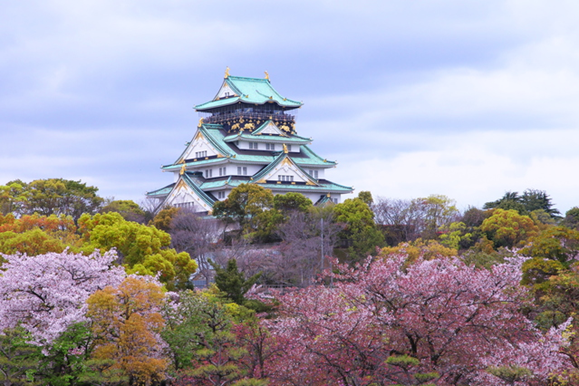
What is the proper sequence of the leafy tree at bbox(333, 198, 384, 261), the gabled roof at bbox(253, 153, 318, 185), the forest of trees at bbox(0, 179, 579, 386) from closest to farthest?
the forest of trees at bbox(0, 179, 579, 386) < the leafy tree at bbox(333, 198, 384, 261) < the gabled roof at bbox(253, 153, 318, 185)

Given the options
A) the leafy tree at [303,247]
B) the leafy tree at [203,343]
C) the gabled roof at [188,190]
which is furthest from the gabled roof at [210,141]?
the leafy tree at [203,343]

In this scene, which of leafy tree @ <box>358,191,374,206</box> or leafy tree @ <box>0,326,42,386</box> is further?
leafy tree @ <box>358,191,374,206</box>

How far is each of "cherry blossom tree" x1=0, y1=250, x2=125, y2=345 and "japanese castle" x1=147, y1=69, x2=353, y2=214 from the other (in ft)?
137

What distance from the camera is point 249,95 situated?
7781cm

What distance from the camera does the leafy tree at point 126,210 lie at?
59.9 metres

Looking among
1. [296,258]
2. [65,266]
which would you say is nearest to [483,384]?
[65,266]

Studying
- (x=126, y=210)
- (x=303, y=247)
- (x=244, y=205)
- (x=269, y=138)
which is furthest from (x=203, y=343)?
(x=269, y=138)

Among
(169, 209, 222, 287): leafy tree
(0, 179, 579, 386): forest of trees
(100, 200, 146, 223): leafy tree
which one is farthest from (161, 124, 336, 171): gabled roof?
(0, 179, 579, 386): forest of trees

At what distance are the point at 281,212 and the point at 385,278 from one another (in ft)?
123

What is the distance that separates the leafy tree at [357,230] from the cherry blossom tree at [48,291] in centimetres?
2918

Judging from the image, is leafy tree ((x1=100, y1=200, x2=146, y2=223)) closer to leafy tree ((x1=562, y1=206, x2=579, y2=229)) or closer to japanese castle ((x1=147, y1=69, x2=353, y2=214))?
japanese castle ((x1=147, y1=69, x2=353, y2=214))

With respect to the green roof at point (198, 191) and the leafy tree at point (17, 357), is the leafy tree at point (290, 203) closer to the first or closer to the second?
the green roof at point (198, 191)

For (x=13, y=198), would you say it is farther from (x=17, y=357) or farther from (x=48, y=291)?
(x=17, y=357)

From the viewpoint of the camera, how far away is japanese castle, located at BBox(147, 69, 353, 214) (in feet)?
228
